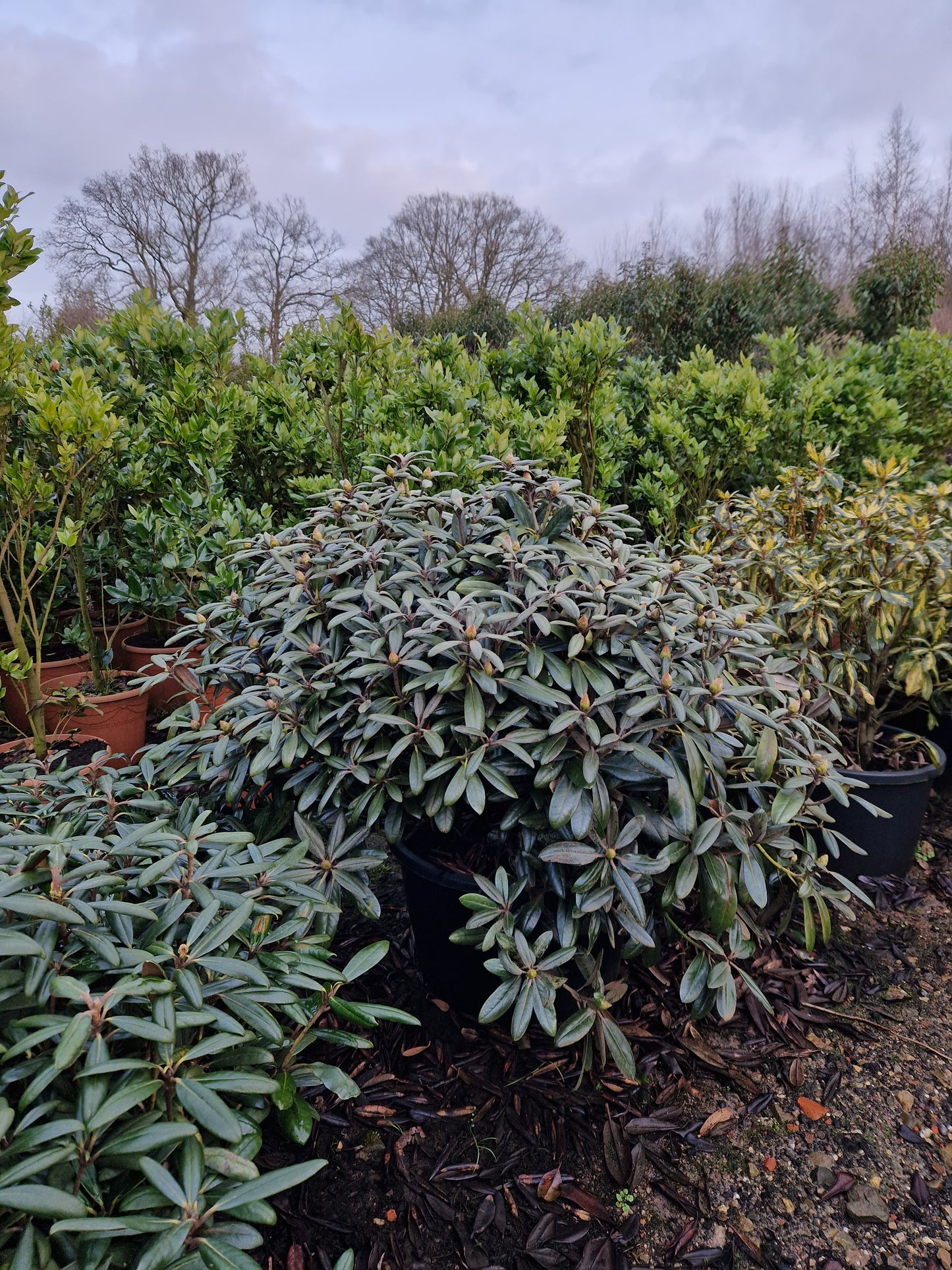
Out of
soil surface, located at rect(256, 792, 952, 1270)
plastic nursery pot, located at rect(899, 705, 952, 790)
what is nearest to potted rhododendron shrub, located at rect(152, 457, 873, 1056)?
soil surface, located at rect(256, 792, 952, 1270)

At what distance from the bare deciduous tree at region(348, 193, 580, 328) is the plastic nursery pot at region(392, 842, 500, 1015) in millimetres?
19055

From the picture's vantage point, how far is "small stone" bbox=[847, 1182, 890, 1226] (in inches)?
54.5

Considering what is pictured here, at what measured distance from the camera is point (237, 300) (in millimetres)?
18734

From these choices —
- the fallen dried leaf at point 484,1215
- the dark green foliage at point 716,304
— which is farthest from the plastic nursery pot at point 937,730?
the dark green foliage at point 716,304

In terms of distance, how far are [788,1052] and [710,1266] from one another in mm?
590

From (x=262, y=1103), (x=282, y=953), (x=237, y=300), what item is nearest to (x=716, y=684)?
(x=282, y=953)

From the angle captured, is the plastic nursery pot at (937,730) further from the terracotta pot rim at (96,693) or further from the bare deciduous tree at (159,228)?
the bare deciduous tree at (159,228)

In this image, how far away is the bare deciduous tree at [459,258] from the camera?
18594mm

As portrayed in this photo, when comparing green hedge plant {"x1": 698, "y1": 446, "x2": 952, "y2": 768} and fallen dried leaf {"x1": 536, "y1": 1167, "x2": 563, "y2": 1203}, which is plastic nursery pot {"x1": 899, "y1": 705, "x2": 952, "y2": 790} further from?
fallen dried leaf {"x1": 536, "y1": 1167, "x2": 563, "y2": 1203}

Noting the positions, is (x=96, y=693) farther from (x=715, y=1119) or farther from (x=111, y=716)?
(x=715, y=1119)

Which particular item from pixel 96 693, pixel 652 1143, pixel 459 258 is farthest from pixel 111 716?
pixel 459 258

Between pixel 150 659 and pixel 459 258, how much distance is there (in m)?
18.5

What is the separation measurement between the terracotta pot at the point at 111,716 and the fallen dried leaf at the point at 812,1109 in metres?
2.52

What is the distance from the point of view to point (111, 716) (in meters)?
2.95
